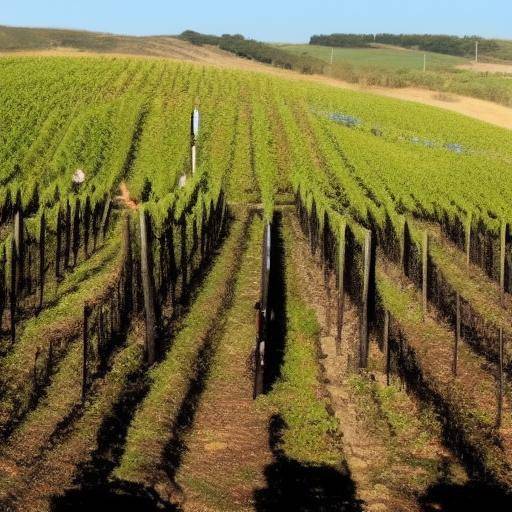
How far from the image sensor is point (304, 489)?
8.26 meters

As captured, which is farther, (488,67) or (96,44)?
(488,67)

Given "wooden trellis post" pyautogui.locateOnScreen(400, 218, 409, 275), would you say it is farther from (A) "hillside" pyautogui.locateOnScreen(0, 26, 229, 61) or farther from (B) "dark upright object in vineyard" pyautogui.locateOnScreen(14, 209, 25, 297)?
(A) "hillside" pyautogui.locateOnScreen(0, 26, 229, 61)

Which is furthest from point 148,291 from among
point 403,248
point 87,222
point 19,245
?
point 403,248

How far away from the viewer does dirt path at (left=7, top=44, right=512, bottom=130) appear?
190 ft

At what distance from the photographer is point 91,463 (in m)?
8.43

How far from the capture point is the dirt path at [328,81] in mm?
57925

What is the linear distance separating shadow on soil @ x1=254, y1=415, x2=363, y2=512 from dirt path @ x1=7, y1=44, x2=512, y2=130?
152 ft

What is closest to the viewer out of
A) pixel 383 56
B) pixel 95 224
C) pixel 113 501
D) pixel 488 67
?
pixel 113 501

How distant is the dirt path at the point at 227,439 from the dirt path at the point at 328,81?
43.5 m

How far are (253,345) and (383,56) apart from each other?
106 m

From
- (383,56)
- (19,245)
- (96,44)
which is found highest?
(383,56)

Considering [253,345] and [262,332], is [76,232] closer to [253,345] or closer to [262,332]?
[253,345]

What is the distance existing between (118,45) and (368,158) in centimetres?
5182

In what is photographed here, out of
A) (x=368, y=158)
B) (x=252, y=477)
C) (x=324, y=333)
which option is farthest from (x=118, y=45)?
(x=252, y=477)
